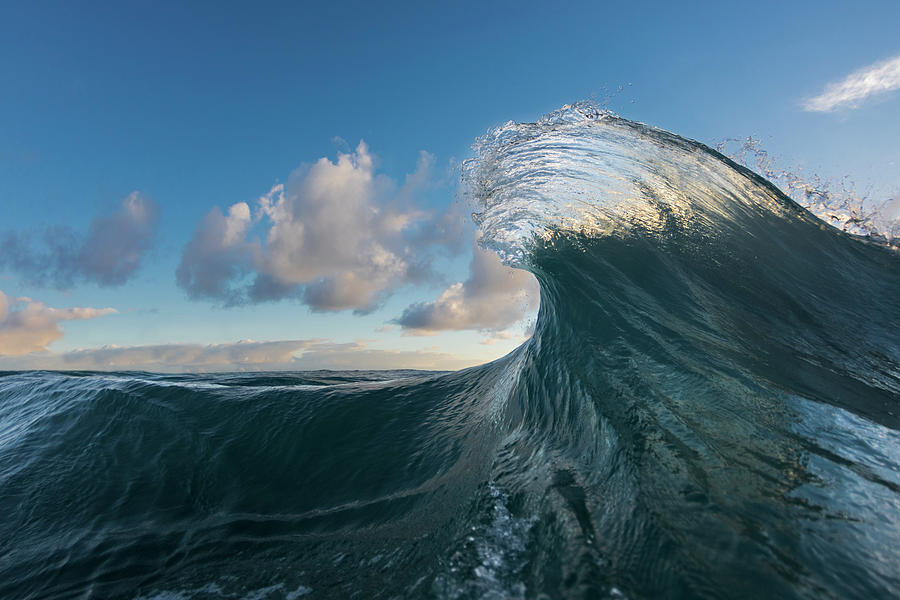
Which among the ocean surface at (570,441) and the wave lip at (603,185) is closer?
the ocean surface at (570,441)

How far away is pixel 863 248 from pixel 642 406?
19.9 ft

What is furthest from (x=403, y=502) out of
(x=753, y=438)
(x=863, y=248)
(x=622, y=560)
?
(x=863, y=248)

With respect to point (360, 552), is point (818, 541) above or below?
above

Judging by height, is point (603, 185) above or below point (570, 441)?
above

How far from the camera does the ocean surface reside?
6.93ft

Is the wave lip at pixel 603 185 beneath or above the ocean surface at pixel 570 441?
above

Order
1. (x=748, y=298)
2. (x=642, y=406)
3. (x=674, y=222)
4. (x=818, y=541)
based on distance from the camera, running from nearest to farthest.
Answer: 1. (x=818, y=541)
2. (x=642, y=406)
3. (x=748, y=298)
4. (x=674, y=222)

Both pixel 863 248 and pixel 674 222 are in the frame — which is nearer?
pixel 674 222

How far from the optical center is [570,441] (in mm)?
3393

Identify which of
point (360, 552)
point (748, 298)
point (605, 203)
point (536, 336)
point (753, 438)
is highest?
point (605, 203)

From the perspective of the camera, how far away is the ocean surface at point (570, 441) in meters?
2.11

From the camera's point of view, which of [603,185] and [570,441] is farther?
[603,185]

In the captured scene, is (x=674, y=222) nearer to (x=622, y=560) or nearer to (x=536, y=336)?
(x=536, y=336)

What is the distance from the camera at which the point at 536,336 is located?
5715 millimetres
